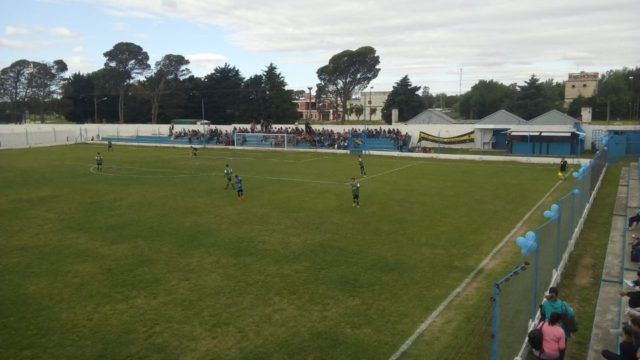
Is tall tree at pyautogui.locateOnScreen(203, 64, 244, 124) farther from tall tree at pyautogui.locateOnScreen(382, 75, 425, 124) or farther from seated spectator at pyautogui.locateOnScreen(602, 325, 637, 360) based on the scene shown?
seated spectator at pyautogui.locateOnScreen(602, 325, 637, 360)

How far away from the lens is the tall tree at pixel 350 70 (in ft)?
278

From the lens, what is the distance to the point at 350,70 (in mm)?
85625

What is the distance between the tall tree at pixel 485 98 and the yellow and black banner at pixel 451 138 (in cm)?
4206

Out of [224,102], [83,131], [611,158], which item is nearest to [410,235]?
[611,158]

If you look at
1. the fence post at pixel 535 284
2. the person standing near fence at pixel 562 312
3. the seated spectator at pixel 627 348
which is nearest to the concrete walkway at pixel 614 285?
the person standing near fence at pixel 562 312

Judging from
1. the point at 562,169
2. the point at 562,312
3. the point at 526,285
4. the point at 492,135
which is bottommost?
the point at 562,312

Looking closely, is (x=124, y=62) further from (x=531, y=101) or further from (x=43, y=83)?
(x=531, y=101)

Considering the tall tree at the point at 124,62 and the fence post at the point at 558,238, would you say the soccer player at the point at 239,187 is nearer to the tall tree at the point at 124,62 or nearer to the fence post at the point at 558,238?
the fence post at the point at 558,238

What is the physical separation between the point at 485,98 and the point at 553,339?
3508 inches

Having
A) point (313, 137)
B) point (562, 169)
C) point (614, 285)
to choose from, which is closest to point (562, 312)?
point (614, 285)

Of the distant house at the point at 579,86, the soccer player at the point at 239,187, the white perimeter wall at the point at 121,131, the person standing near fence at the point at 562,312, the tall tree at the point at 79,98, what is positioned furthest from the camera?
the distant house at the point at 579,86

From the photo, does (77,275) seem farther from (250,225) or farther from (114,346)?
(250,225)

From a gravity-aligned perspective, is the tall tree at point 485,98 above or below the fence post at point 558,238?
above

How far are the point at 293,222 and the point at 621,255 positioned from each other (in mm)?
10308
